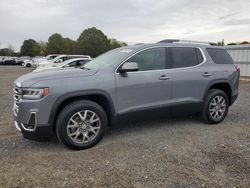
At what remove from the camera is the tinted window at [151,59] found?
4.60 meters

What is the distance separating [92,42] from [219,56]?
5832 cm

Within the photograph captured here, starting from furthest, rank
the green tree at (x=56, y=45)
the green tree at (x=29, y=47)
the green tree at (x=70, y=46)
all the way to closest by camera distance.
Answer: the green tree at (x=29, y=47) → the green tree at (x=56, y=45) → the green tree at (x=70, y=46)

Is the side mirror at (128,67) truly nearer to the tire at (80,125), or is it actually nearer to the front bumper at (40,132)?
the tire at (80,125)

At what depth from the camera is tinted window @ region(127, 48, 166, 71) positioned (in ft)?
15.1

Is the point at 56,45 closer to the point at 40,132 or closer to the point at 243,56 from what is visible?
the point at 243,56

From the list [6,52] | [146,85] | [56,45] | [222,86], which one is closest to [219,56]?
[222,86]

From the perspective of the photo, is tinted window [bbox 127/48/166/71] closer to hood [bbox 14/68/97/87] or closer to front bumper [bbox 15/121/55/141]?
hood [bbox 14/68/97/87]

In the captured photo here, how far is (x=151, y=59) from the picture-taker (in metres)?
4.75

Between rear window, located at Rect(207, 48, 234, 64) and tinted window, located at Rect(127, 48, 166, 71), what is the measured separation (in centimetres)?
135

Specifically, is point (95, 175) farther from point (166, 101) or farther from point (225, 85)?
point (225, 85)

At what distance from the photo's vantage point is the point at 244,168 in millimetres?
3510

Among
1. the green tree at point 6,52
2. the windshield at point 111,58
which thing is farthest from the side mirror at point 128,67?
Result: the green tree at point 6,52

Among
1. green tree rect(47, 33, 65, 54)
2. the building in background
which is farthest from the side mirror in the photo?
green tree rect(47, 33, 65, 54)

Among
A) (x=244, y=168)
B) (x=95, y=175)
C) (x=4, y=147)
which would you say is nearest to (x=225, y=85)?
(x=244, y=168)
